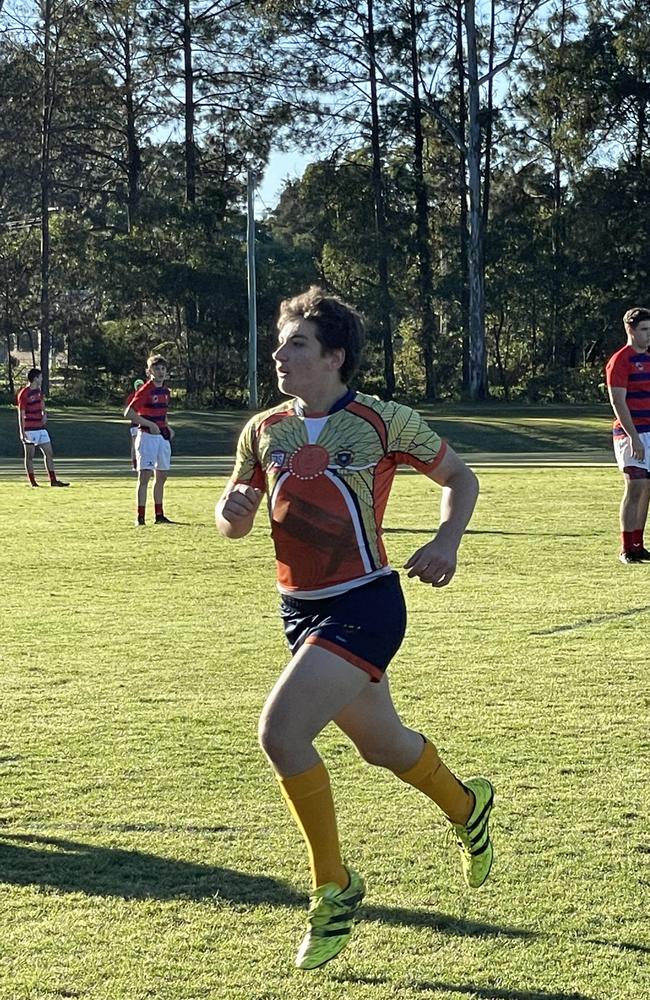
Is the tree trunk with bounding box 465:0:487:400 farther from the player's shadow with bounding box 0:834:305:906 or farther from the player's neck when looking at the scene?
the player's shadow with bounding box 0:834:305:906

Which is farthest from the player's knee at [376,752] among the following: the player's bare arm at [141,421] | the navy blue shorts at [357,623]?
the player's bare arm at [141,421]

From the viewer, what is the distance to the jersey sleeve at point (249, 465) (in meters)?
4.67

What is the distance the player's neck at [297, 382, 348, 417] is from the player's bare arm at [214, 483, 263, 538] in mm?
308

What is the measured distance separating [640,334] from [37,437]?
574 inches

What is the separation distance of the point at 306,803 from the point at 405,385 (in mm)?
52019

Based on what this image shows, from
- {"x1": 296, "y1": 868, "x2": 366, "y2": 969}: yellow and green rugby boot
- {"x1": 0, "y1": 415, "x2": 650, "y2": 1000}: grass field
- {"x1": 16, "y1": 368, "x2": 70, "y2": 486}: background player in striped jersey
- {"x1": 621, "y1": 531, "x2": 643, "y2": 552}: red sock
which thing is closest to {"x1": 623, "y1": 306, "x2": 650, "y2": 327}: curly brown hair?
{"x1": 621, "y1": 531, "x2": 643, "y2": 552}: red sock

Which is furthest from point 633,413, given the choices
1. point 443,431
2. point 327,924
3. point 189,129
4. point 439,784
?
point 189,129

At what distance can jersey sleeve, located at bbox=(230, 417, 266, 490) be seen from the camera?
4672mm

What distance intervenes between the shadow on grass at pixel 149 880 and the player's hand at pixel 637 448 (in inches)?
323

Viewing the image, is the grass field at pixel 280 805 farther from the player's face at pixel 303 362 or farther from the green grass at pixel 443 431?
the green grass at pixel 443 431

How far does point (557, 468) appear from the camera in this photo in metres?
26.9

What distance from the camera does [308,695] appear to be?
13.8 ft

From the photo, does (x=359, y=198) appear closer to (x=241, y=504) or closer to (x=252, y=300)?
(x=252, y=300)

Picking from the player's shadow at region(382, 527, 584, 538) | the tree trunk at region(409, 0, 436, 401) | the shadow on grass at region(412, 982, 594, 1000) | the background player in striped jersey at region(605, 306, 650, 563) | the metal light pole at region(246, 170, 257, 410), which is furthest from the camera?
the tree trunk at region(409, 0, 436, 401)
